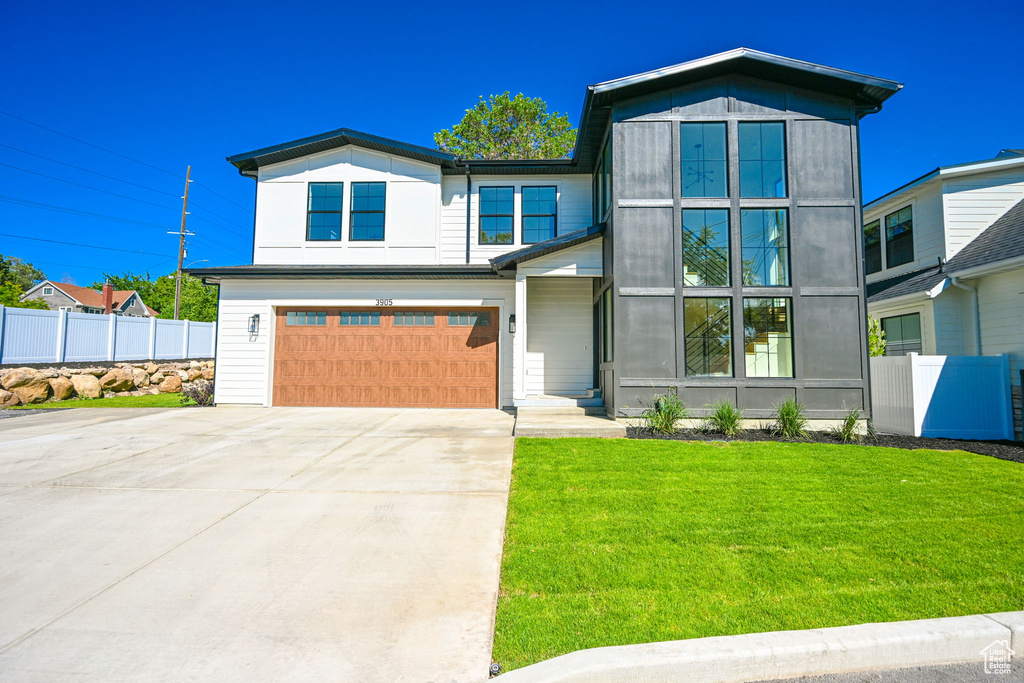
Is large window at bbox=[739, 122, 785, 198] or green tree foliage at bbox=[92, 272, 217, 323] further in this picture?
green tree foliage at bbox=[92, 272, 217, 323]

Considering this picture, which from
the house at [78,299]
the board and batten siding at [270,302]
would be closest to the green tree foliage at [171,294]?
the house at [78,299]

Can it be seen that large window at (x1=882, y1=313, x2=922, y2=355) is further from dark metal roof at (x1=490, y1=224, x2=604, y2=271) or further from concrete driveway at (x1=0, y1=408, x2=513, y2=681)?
concrete driveway at (x1=0, y1=408, x2=513, y2=681)

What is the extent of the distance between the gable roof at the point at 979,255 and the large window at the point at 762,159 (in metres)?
4.18

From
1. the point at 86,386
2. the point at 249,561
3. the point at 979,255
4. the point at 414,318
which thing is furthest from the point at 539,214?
the point at 86,386

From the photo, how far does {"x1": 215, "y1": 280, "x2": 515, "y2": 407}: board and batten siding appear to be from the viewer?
39.8ft

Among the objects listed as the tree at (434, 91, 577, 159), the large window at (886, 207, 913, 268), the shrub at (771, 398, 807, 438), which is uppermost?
the tree at (434, 91, 577, 159)

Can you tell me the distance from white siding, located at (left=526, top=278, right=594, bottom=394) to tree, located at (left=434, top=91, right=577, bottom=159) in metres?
15.3

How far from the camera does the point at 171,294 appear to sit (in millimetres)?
51438

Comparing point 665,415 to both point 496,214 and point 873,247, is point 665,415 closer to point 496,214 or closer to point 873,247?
point 496,214

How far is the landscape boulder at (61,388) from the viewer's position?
45.9ft

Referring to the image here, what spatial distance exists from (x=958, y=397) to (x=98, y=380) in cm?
2162

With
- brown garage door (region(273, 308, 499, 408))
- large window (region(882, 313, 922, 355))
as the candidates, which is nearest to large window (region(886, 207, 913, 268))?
large window (region(882, 313, 922, 355))

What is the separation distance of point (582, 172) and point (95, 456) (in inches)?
444

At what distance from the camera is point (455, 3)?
1266cm
